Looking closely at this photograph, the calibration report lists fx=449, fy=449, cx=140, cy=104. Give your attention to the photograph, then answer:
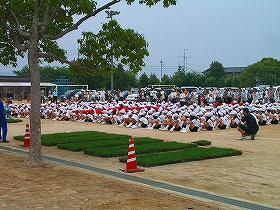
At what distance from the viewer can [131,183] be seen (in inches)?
393

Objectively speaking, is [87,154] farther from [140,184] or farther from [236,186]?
[236,186]

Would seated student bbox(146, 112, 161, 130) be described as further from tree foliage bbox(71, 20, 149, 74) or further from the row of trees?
the row of trees

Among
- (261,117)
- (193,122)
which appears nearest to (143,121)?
(193,122)

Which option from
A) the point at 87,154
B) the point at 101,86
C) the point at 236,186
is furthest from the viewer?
the point at 101,86

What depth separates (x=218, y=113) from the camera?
74.4 ft

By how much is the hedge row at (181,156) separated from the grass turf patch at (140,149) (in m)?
0.65

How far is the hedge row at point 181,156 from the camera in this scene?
12430 millimetres

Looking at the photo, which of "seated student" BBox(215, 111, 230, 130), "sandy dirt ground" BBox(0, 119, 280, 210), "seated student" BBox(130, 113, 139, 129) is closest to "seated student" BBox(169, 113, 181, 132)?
"seated student" BBox(215, 111, 230, 130)

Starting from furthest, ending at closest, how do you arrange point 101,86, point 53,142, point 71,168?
point 101,86 < point 53,142 < point 71,168

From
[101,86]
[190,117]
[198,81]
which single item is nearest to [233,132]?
[190,117]

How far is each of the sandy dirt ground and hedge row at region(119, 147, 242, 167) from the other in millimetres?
272

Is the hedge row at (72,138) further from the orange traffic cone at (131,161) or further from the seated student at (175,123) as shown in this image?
the orange traffic cone at (131,161)

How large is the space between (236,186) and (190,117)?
11.1 m

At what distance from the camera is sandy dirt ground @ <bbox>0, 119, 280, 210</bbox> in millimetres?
8125
